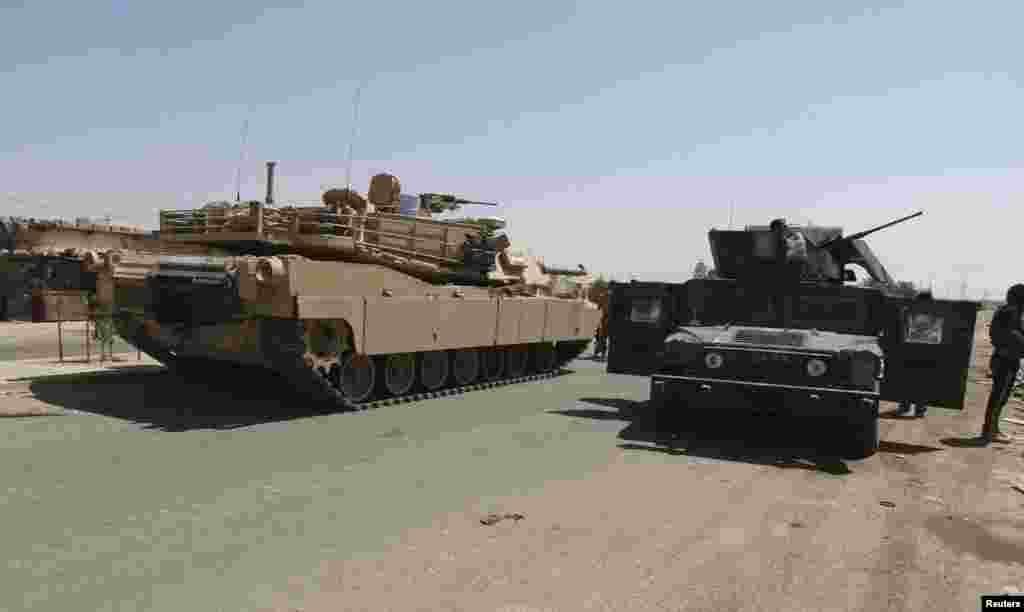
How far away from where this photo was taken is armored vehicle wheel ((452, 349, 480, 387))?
1293 centimetres

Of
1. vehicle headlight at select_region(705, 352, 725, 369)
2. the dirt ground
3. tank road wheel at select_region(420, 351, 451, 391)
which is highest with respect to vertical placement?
vehicle headlight at select_region(705, 352, 725, 369)

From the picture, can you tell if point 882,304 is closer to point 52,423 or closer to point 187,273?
point 187,273

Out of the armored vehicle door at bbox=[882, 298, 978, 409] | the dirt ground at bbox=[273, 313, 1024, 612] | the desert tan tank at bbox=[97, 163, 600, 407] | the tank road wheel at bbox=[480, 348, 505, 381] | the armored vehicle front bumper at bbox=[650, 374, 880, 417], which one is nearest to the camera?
the dirt ground at bbox=[273, 313, 1024, 612]

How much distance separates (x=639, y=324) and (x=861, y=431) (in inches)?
132

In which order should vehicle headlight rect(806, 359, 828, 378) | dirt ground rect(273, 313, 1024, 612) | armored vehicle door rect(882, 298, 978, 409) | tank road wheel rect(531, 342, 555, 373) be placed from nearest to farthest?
dirt ground rect(273, 313, 1024, 612) < vehicle headlight rect(806, 359, 828, 378) < armored vehicle door rect(882, 298, 978, 409) < tank road wheel rect(531, 342, 555, 373)

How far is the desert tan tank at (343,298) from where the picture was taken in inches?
385

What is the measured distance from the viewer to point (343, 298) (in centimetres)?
1007

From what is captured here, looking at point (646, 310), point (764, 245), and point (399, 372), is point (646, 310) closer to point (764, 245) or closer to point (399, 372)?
point (764, 245)

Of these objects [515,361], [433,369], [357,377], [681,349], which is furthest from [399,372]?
[681,349]

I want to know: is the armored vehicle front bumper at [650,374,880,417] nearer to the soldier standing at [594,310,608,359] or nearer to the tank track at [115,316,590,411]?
the tank track at [115,316,590,411]

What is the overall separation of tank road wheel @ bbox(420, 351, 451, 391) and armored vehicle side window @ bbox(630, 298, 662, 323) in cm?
331

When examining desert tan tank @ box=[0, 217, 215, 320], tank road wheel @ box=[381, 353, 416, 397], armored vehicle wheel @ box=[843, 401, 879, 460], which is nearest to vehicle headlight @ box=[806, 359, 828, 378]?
armored vehicle wheel @ box=[843, 401, 879, 460]

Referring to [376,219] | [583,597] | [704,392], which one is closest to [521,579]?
[583,597]

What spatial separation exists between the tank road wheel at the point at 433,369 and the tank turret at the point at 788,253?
4.49 m
